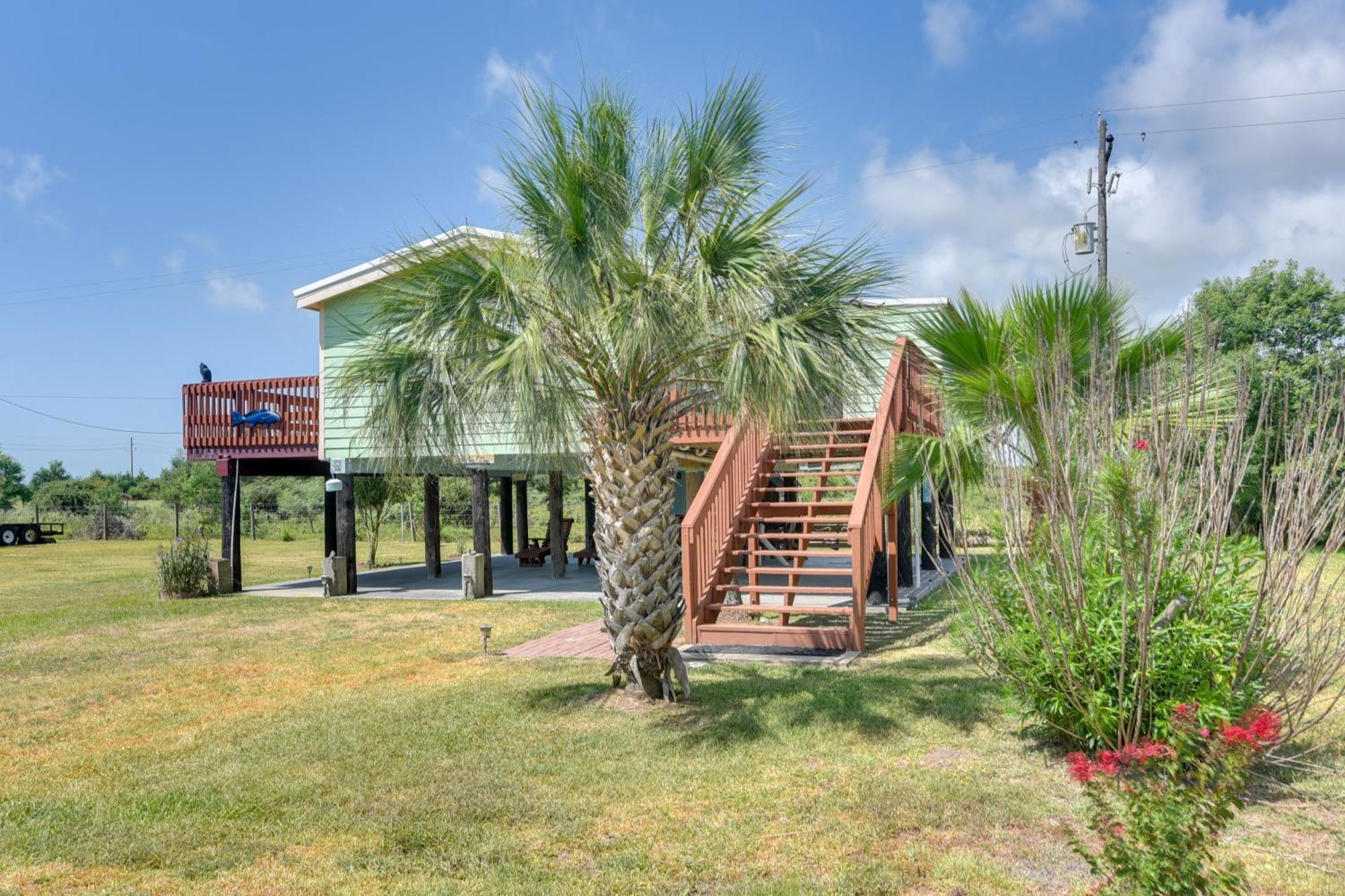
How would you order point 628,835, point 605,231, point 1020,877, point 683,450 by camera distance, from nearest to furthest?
point 1020,877 → point 628,835 → point 605,231 → point 683,450

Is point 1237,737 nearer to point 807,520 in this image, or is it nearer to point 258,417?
point 807,520

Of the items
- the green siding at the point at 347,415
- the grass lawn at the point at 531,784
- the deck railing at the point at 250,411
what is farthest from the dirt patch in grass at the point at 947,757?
the deck railing at the point at 250,411

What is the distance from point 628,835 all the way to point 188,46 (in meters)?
19.6

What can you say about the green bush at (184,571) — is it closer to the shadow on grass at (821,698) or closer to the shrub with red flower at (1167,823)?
the shadow on grass at (821,698)

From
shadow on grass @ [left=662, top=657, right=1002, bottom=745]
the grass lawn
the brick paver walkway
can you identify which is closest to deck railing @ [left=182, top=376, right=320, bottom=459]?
the grass lawn

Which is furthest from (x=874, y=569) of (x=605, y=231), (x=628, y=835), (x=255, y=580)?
(x=255, y=580)

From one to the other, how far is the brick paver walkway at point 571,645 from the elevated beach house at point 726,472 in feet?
3.21

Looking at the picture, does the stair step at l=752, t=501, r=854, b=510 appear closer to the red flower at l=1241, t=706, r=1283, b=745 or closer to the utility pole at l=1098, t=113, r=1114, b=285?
the red flower at l=1241, t=706, r=1283, b=745

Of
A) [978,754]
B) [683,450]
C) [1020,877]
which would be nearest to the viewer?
[1020,877]

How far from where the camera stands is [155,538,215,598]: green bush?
1578cm

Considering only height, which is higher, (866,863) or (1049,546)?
(1049,546)

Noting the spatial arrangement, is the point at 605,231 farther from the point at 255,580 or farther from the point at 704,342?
the point at 255,580

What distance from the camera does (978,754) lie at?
5684mm

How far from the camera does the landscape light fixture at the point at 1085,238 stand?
19.1 metres
